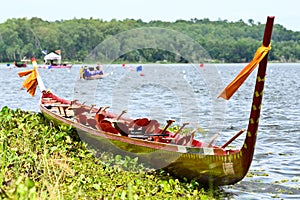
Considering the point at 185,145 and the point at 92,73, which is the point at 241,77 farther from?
the point at 92,73

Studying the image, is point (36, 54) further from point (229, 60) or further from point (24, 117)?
point (24, 117)

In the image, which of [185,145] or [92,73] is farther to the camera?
[92,73]

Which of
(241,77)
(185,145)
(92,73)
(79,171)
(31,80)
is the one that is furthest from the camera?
(92,73)

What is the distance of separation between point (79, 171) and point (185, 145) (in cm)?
200

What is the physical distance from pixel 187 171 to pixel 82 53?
7308 centimetres

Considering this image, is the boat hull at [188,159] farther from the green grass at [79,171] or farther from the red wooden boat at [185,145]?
the green grass at [79,171]

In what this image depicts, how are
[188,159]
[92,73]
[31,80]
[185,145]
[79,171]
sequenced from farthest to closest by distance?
[92,73] < [31,80] < [185,145] < [79,171] < [188,159]

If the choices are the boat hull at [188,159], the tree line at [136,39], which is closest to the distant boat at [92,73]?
the tree line at [136,39]

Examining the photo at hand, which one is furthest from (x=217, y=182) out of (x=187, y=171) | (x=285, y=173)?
(x=285, y=173)

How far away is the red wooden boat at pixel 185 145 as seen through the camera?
9.16m

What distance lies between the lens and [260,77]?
9.10 m

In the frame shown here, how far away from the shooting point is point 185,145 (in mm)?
11031

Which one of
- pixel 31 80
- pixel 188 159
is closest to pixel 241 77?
pixel 188 159

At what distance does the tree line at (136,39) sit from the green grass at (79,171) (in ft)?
8.95
